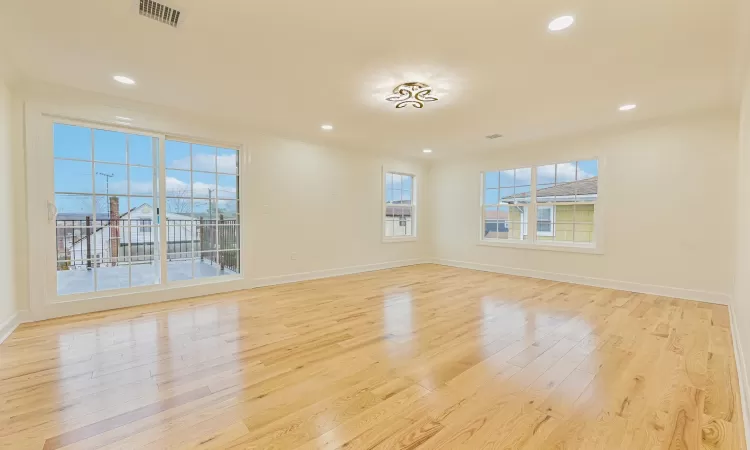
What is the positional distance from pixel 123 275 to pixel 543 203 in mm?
6548

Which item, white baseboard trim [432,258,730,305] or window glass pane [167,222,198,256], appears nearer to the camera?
white baseboard trim [432,258,730,305]

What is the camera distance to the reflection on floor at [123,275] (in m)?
3.72

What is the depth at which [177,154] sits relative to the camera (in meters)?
4.35

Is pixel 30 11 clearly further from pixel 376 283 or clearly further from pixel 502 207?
pixel 502 207

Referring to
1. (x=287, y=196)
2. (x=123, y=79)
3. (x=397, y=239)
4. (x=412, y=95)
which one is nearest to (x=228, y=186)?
(x=287, y=196)

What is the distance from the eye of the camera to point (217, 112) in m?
4.24

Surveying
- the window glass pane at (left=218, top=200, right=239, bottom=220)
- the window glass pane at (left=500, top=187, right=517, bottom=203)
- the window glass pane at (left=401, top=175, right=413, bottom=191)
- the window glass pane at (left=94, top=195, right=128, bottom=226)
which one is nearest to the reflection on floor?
the window glass pane at (left=94, top=195, right=128, bottom=226)

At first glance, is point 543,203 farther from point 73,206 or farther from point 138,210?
point 73,206

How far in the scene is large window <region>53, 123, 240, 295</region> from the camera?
3666 millimetres

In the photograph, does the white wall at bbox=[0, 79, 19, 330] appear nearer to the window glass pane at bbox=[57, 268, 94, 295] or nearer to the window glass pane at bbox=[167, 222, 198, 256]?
the window glass pane at bbox=[57, 268, 94, 295]

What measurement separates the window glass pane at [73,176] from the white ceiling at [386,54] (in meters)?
0.86

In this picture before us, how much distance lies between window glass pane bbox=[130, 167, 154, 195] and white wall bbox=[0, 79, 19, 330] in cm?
100

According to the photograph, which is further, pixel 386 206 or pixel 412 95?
pixel 386 206

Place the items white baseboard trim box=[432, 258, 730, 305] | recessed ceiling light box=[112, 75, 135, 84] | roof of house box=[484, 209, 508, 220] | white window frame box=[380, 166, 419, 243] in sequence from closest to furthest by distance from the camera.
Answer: recessed ceiling light box=[112, 75, 135, 84]
white baseboard trim box=[432, 258, 730, 305]
roof of house box=[484, 209, 508, 220]
white window frame box=[380, 166, 419, 243]
